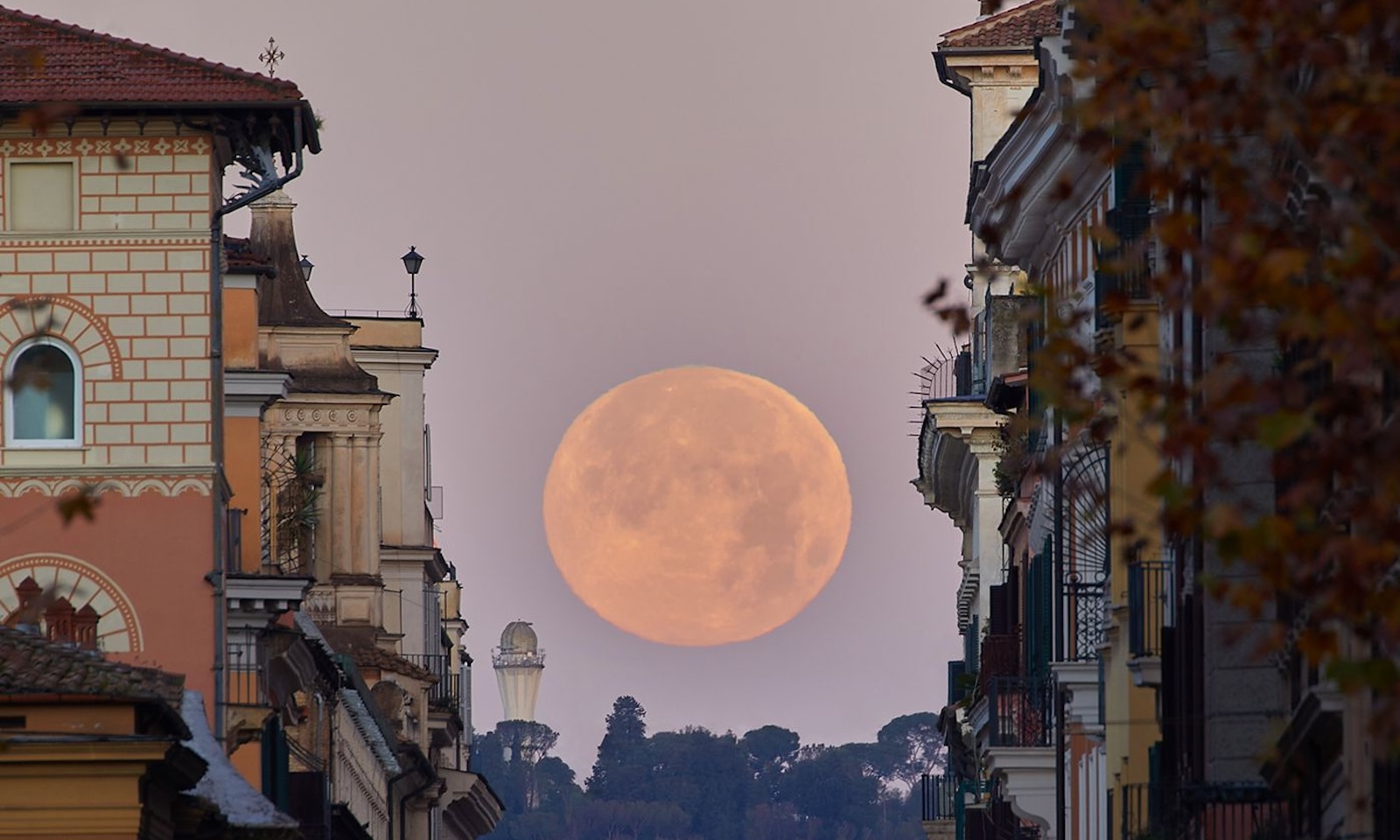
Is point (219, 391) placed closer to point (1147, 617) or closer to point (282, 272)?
point (1147, 617)

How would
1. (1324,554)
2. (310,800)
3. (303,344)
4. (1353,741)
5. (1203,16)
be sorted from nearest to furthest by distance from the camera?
(1324,554) → (1203,16) → (1353,741) → (310,800) → (303,344)

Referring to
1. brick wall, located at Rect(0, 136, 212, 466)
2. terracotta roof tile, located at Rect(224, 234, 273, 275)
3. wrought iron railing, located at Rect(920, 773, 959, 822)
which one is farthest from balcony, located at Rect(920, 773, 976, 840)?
brick wall, located at Rect(0, 136, 212, 466)

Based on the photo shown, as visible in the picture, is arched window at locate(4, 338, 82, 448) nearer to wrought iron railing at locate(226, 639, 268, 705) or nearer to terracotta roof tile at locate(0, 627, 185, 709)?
wrought iron railing at locate(226, 639, 268, 705)

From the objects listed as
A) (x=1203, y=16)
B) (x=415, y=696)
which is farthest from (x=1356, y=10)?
(x=415, y=696)

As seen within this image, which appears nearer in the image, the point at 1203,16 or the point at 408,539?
the point at 1203,16

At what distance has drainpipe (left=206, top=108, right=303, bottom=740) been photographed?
4569 cm

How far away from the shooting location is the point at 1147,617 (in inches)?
1220

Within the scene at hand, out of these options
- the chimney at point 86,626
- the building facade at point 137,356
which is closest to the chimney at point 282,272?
the building facade at point 137,356

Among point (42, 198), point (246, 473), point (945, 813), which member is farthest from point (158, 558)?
point (945, 813)

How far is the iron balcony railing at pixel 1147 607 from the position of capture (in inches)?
1209

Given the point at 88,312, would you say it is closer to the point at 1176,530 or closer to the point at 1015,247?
the point at 1015,247

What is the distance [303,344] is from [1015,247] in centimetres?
3410

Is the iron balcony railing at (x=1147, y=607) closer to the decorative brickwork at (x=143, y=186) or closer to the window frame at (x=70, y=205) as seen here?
the decorative brickwork at (x=143, y=186)

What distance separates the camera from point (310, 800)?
54844 mm
